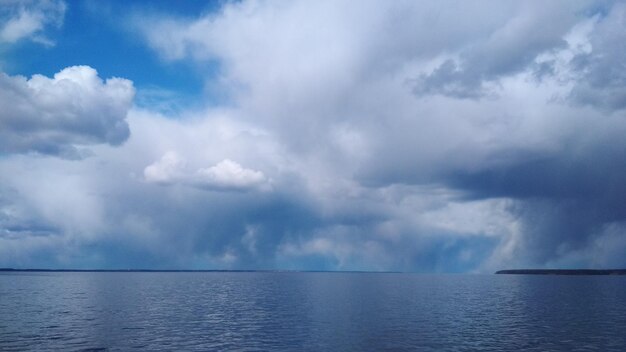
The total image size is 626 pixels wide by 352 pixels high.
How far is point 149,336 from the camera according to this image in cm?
7000

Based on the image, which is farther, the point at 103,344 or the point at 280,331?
the point at 280,331

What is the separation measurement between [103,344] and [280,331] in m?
26.3

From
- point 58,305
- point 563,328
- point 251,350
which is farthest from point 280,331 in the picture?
point 58,305

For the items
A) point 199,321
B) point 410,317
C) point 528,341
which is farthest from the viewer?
point 410,317

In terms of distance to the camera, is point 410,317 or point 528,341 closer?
point 528,341

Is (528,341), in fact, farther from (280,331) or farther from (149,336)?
(149,336)

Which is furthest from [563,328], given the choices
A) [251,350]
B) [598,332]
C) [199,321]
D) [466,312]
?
[199,321]

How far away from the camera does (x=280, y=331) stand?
76125mm

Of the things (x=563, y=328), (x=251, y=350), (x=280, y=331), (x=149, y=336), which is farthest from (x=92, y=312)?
(x=563, y=328)

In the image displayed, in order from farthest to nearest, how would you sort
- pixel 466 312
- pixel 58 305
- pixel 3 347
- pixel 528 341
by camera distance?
1. pixel 58 305
2. pixel 466 312
3. pixel 528 341
4. pixel 3 347

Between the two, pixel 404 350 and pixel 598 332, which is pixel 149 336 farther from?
pixel 598 332

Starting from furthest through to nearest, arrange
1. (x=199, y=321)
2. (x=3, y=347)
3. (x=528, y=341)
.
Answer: (x=199, y=321), (x=528, y=341), (x=3, y=347)

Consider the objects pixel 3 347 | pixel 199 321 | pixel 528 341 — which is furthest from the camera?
pixel 199 321

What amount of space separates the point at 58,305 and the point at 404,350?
9541 centimetres
